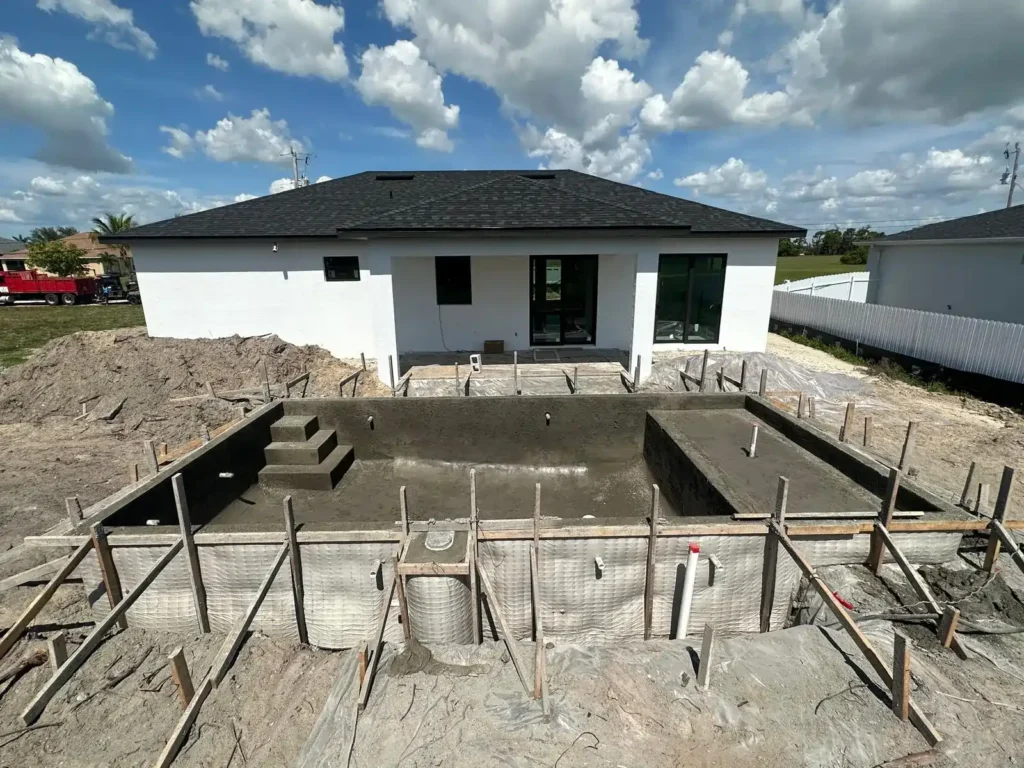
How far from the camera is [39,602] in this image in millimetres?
4059

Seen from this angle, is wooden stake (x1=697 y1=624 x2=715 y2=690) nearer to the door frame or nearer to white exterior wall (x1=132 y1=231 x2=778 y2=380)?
white exterior wall (x1=132 y1=231 x2=778 y2=380)

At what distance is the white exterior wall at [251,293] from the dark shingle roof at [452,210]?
56 cm

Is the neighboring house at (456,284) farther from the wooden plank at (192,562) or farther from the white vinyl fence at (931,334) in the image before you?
the wooden plank at (192,562)

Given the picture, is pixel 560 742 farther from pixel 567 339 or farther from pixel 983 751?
pixel 567 339

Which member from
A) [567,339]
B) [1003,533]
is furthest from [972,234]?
[1003,533]

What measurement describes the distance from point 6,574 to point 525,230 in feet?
32.9

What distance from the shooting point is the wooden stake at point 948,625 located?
3.81 metres

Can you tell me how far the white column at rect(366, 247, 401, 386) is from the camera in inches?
448

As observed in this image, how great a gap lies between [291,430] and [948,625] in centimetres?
867

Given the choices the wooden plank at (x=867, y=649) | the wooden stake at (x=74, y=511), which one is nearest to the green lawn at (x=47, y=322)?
Answer: the wooden stake at (x=74, y=511)

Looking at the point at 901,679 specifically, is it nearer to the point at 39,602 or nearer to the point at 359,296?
the point at 39,602

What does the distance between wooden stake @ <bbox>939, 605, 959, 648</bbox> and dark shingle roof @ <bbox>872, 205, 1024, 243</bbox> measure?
53.7ft

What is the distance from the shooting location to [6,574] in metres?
5.69

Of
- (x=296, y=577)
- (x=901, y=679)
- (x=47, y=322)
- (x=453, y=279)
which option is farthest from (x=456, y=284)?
(x=47, y=322)
